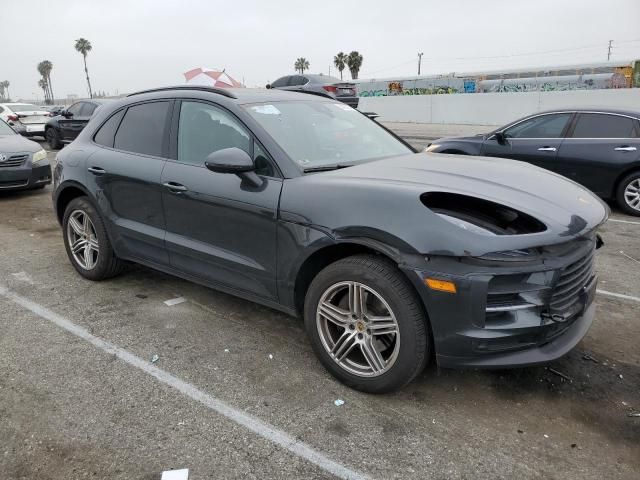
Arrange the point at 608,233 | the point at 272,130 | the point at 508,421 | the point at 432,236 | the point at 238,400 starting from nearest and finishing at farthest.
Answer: the point at 432,236, the point at 508,421, the point at 238,400, the point at 272,130, the point at 608,233

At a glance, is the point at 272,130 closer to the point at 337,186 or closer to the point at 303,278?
the point at 337,186

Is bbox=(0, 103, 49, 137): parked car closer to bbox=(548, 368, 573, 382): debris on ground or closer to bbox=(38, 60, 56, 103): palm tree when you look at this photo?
bbox=(548, 368, 573, 382): debris on ground

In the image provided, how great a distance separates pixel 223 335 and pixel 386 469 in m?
1.72

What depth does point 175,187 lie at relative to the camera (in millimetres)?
3693

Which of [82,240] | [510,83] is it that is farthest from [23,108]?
[510,83]

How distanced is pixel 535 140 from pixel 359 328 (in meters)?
6.28

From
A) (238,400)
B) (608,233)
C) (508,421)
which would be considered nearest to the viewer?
(508,421)

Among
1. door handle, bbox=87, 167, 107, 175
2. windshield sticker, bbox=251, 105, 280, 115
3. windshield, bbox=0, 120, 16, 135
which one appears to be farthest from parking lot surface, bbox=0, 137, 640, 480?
windshield, bbox=0, 120, 16, 135

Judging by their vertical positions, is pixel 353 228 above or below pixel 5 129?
below

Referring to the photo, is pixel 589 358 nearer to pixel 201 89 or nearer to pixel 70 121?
pixel 201 89

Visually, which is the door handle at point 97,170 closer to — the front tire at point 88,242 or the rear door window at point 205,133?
the front tire at point 88,242

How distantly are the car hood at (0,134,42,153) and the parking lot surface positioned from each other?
18.2 feet

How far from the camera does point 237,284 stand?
3484mm

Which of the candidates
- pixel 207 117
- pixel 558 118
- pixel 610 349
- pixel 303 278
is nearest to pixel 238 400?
pixel 303 278
